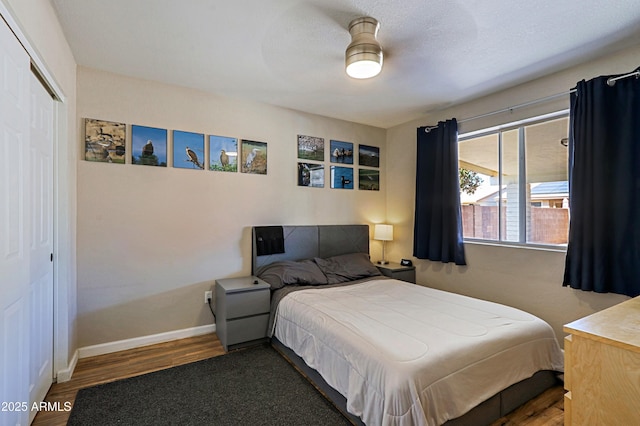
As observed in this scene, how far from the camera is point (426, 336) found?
1817mm

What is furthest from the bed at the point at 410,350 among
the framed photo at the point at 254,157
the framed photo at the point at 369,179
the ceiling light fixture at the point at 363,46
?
the ceiling light fixture at the point at 363,46

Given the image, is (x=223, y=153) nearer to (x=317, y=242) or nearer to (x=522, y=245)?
(x=317, y=242)

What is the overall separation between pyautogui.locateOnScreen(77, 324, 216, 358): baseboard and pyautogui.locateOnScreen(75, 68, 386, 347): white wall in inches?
1.9

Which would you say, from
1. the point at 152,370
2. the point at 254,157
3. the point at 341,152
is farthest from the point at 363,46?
the point at 152,370

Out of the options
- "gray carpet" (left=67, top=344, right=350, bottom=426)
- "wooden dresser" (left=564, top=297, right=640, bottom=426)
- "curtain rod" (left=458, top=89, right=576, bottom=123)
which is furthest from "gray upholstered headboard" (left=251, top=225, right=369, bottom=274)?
"wooden dresser" (left=564, top=297, right=640, bottom=426)

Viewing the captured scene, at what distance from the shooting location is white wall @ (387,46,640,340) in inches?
97.8

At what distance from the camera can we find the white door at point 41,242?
1849mm

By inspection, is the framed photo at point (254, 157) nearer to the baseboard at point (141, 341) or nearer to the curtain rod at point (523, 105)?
the baseboard at point (141, 341)

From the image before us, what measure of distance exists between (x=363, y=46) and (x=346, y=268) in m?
2.35

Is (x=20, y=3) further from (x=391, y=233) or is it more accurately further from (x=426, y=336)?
(x=391, y=233)

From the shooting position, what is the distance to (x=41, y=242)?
199 centimetres

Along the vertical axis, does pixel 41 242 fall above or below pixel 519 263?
above

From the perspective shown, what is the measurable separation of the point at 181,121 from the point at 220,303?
6.28ft

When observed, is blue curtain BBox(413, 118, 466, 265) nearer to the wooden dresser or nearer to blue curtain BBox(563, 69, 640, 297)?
blue curtain BBox(563, 69, 640, 297)
